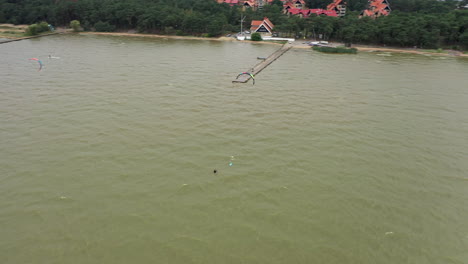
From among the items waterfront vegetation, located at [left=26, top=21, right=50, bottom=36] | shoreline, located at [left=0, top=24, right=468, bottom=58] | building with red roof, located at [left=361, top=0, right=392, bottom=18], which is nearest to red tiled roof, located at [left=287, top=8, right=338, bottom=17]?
building with red roof, located at [left=361, top=0, right=392, bottom=18]

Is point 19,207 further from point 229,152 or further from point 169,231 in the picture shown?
point 229,152

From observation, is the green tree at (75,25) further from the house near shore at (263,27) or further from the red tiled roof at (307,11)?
the red tiled roof at (307,11)

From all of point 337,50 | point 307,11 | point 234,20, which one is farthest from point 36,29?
point 307,11

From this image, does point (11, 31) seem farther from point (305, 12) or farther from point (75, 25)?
point (305, 12)

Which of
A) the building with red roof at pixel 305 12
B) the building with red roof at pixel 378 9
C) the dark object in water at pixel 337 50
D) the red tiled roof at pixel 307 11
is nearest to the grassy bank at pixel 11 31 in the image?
the dark object in water at pixel 337 50

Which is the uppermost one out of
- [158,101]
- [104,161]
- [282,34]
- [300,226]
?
[282,34]

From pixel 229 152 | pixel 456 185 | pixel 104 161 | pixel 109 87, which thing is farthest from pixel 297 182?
pixel 109 87
